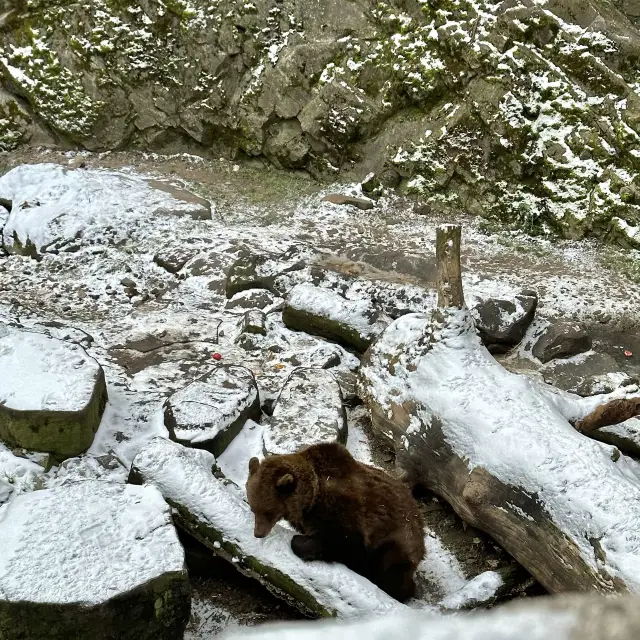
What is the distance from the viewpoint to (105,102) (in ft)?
33.6

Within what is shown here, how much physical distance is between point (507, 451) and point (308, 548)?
1.34 meters

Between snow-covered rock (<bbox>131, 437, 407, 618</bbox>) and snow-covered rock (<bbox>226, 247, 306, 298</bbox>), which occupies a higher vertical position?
snow-covered rock (<bbox>131, 437, 407, 618</bbox>)

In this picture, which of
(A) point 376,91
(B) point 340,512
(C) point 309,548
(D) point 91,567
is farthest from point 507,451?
(A) point 376,91

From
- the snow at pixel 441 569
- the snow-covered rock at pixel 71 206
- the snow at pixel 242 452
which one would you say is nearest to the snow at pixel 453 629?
the snow at pixel 441 569

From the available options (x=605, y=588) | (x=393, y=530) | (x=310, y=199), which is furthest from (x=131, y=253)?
(x=605, y=588)

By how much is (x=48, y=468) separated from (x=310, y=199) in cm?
558

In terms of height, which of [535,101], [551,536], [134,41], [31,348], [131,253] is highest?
[535,101]

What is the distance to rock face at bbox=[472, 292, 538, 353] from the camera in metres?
6.34

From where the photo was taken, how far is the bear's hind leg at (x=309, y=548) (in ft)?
12.0

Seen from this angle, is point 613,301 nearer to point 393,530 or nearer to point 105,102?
point 393,530

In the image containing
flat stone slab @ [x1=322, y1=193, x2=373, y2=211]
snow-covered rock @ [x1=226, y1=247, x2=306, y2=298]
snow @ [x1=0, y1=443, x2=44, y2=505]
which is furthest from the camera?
flat stone slab @ [x1=322, y1=193, x2=373, y2=211]

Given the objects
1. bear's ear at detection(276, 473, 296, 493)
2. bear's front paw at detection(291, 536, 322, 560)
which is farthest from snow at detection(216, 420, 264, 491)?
bear's ear at detection(276, 473, 296, 493)

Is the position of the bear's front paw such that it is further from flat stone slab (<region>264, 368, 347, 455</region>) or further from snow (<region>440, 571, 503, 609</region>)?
flat stone slab (<region>264, 368, 347, 455</region>)

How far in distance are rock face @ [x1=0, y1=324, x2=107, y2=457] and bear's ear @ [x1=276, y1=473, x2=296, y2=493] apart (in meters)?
1.83
